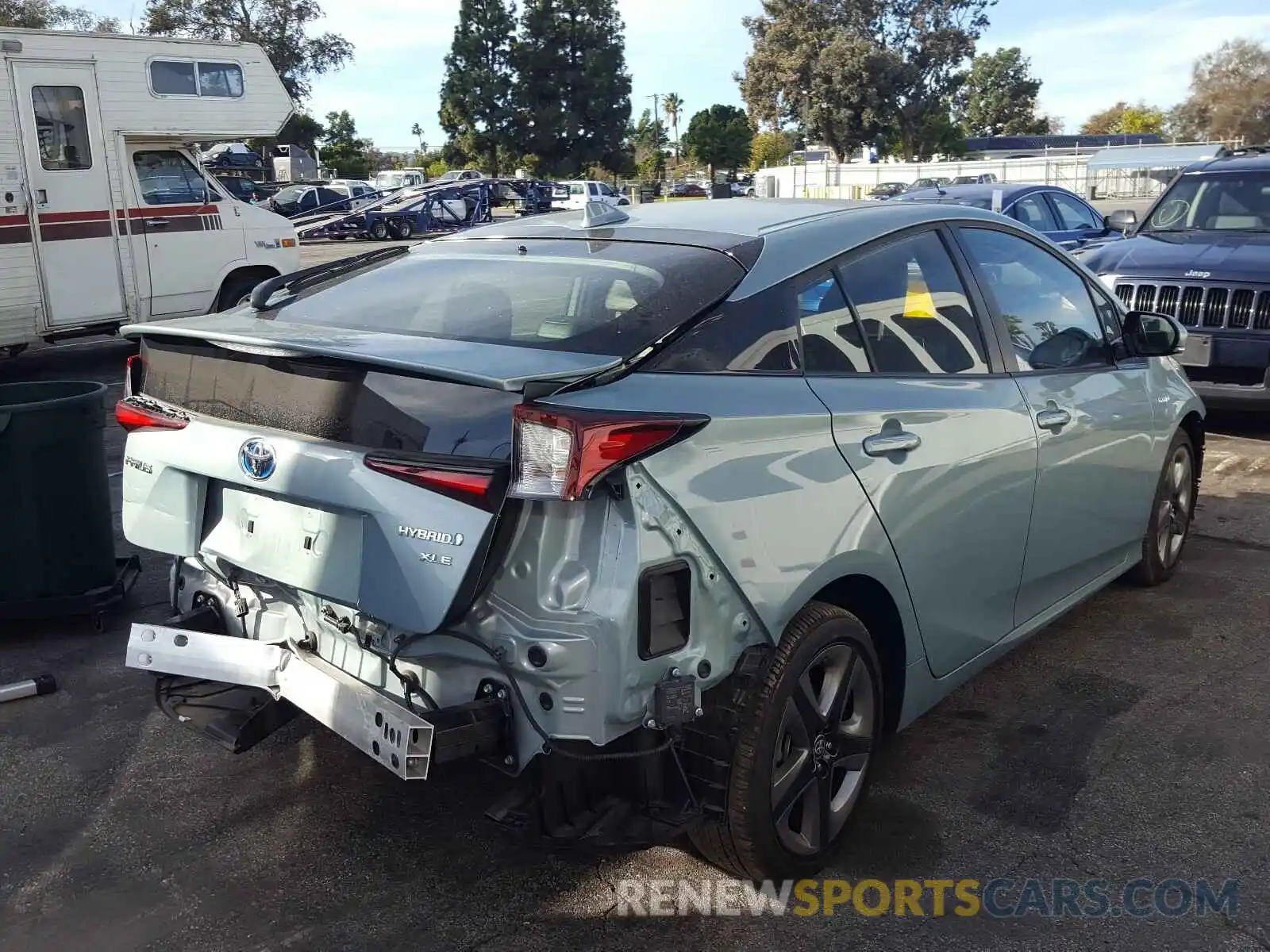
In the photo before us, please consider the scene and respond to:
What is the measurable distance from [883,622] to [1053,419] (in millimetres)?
1125

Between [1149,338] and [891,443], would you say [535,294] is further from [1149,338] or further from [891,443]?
[1149,338]

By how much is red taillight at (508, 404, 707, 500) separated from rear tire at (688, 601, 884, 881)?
0.67 meters

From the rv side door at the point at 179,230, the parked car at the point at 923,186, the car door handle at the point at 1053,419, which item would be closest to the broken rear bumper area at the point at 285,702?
the car door handle at the point at 1053,419

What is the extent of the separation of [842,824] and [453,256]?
2.16 m

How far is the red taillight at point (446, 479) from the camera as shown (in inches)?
99.8

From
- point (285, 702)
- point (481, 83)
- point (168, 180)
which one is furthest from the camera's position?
point (481, 83)

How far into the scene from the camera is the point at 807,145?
74250mm

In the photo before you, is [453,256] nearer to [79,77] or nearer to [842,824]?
[842,824]

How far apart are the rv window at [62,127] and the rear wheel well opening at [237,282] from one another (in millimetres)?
1896

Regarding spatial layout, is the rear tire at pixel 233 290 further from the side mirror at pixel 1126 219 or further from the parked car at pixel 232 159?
the parked car at pixel 232 159

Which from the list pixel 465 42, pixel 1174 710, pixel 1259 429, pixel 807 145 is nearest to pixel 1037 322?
pixel 1174 710

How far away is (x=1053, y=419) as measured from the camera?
3.97 m

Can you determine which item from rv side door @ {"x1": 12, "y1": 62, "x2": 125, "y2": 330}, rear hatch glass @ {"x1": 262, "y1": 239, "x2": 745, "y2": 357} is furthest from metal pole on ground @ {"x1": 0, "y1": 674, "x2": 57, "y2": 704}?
rv side door @ {"x1": 12, "y1": 62, "x2": 125, "y2": 330}

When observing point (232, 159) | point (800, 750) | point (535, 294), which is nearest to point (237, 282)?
point (535, 294)
